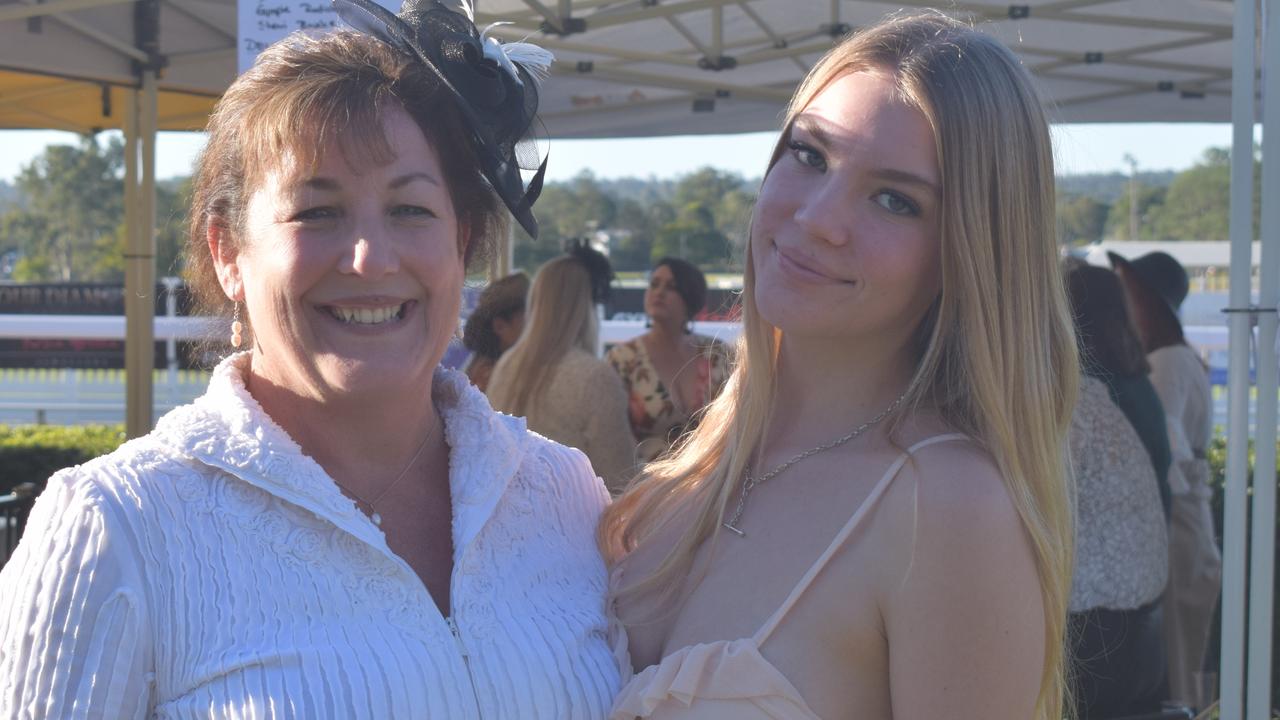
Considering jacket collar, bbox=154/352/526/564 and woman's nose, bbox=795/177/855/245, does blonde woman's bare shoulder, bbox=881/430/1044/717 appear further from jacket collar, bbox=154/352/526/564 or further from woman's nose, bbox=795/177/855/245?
jacket collar, bbox=154/352/526/564

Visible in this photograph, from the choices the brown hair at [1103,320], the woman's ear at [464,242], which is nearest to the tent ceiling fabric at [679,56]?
the brown hair at [1103,320]

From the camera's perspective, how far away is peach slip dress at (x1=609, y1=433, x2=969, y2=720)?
1.62m

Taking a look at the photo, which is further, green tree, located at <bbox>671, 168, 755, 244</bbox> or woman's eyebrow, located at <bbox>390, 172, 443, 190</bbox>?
Result: green tree, located at <bbox>671, 168, 755, 244</bbox>

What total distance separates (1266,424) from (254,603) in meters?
2.28

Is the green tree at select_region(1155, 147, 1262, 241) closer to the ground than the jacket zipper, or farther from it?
farther from it

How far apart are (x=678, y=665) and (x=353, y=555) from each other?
1.56 feet

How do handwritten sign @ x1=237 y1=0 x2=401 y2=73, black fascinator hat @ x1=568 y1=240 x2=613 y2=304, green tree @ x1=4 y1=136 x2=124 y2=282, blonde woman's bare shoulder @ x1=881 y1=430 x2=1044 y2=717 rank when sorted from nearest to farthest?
Result: blonde woman's bare shoulder @ x1=881 y1=430 x2=1044 y2=717
handwritten sign @ x1=237 y1=0 x2=401 y2=73
black fascinator hat @ x1=568 y1=240 x2=613 y2=304
green tree @ x1=4 y1=136 x2=124 y2=282

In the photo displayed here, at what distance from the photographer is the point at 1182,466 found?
17.3 ft

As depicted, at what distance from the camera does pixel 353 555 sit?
164cm

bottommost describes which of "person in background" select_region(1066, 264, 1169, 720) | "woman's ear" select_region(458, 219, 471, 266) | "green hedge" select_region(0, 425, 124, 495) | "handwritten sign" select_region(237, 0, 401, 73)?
"green hedge" select_region(0, 425, 124, 495)

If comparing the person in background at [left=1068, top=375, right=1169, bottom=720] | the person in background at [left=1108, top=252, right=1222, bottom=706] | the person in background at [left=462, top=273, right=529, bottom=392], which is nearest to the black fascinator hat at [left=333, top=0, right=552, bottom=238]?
the person in background at [left=1068, top=375, right=1169, bottom=720]

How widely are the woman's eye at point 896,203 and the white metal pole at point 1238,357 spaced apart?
1.39 meters

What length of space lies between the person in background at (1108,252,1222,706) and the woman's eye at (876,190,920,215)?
12.6ft

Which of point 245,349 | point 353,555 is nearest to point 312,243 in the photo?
point 245,349
